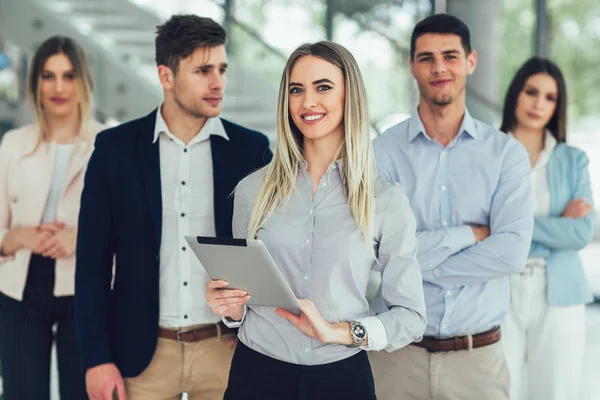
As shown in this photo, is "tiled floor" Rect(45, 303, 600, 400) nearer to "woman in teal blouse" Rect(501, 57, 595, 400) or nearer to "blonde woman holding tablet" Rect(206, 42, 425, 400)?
"woman in teal blouse" Rect(501, 57, 595, 400)

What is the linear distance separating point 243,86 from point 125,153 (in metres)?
4.36

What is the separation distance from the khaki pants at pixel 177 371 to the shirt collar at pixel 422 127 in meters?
0.98

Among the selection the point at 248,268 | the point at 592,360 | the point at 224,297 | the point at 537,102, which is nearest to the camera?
the point at 248,268

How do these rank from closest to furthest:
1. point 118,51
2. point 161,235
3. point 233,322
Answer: point 233,322
point 161,235
point 118,51

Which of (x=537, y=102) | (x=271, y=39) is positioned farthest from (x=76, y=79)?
(x=271, y=39)

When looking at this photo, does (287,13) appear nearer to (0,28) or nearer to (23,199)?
(0,28)

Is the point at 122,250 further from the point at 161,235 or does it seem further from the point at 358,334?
the point at 358,334

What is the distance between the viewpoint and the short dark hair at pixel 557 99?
3547mm

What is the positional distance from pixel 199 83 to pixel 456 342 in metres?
1.19

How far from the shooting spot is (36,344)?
9.97 feet

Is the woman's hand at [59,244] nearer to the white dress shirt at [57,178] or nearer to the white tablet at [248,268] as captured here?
the white dress shirt at [57,178]

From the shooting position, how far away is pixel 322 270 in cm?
201

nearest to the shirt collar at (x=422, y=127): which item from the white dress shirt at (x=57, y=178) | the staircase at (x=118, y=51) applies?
the white dress shirt at (x=57, y=178)

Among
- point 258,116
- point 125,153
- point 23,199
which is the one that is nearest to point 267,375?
point 125,153
